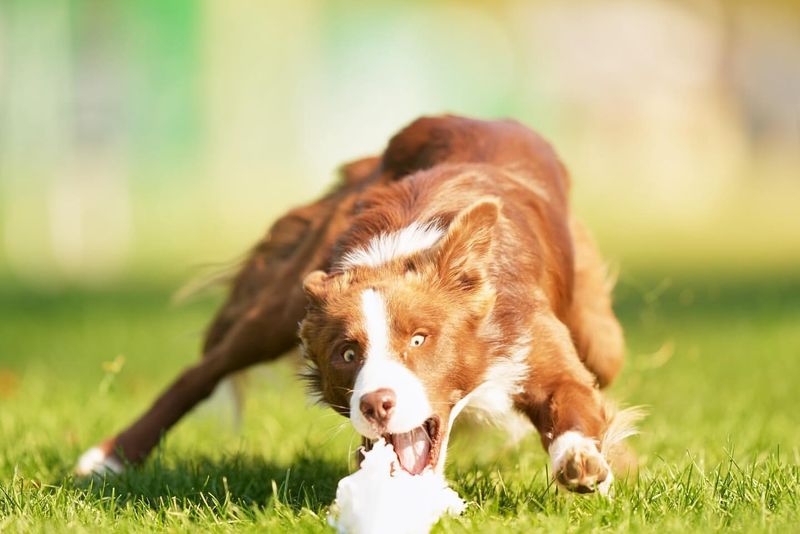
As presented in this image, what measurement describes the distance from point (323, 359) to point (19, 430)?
2.37 m

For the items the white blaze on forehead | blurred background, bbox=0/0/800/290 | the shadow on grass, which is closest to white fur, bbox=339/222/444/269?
the white blaze on forehead

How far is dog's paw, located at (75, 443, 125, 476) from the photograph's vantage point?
497 cm

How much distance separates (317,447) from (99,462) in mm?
907

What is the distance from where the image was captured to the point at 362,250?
13.8 feet

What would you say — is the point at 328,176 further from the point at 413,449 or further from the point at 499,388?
the point at 413,449

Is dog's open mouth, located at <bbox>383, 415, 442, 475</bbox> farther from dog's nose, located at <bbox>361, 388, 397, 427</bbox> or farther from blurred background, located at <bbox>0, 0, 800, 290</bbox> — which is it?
blurred background, located at <bbox>0, 0, 800, 290</bbox>

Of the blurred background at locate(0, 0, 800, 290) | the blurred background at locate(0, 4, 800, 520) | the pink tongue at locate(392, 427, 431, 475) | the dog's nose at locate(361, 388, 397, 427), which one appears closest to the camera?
the dog's nose at locate(361, 388, 397, 427)

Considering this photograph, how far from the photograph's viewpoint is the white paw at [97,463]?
4.96m

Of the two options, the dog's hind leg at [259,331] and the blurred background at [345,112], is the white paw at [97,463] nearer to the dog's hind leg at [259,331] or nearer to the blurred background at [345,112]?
the dog's hind leg at [259,331]

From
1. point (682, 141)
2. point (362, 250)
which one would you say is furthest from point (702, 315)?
point (682, 141)

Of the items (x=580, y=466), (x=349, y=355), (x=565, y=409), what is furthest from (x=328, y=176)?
(x=580, y=466)

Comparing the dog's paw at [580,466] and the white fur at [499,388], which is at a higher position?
the white fur at [499,388]

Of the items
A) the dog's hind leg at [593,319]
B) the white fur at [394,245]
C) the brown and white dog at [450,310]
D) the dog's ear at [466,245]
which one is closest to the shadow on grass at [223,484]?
the brown and white dog at [450,310]

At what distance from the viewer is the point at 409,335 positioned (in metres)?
3.78
